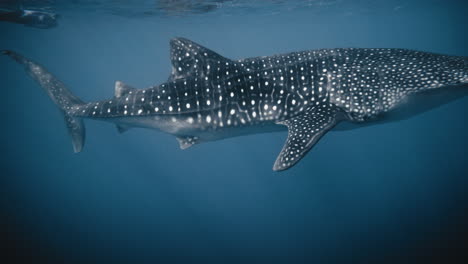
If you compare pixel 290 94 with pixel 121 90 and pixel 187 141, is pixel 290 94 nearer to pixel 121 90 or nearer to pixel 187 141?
pixel 187 141

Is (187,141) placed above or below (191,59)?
below

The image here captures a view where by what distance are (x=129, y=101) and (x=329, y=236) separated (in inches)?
618

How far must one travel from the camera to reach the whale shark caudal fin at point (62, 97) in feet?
24.0

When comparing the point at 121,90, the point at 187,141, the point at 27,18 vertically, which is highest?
the point at 27,18

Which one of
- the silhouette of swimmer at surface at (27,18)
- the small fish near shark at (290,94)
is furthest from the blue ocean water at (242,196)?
the small fish near shark at (290,94)

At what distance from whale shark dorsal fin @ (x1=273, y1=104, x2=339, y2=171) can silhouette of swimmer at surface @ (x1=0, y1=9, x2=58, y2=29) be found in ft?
60.9

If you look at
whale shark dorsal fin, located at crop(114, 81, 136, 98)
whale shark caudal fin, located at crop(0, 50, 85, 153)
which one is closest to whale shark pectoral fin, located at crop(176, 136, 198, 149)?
whale shark dorsal fin, located at crop(114, 81, 136, 98)

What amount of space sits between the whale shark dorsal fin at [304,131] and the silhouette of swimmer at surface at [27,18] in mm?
18547

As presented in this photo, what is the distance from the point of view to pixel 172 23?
101ft

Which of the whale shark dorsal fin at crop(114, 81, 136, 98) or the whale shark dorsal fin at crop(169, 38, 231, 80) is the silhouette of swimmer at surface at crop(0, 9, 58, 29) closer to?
the whale shark dorsal fin at crop(114, 81, 136, 98)

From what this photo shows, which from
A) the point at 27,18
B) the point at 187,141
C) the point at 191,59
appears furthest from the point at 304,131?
the point at 27,18

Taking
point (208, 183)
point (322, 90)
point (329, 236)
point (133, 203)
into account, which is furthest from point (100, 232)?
point (322, 90)

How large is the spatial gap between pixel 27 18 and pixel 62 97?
12789 millimetres

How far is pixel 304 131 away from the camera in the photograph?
182 inches
